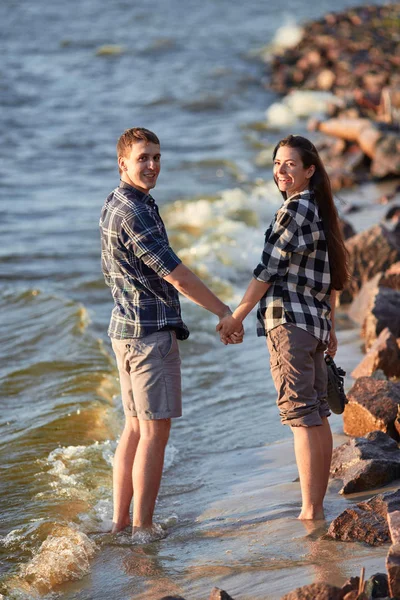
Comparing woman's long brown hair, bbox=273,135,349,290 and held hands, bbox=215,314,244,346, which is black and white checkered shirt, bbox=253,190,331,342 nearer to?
woman's long brown hair, bbox=273,135,349,290

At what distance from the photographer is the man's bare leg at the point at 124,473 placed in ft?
16.3

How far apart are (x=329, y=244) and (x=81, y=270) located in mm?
6821

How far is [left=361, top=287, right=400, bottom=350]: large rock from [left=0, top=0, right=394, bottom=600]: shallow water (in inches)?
10.3

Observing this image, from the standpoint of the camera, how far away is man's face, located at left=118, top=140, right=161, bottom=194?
15.3 feet

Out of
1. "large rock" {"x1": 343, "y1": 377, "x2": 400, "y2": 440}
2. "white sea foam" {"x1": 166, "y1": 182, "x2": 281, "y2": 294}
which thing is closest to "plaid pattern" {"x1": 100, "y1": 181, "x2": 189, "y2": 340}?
"large rock" {"x1": 343, "y1": 377, "x2": 400, "y2": 440}

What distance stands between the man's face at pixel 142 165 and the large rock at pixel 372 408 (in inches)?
77.5

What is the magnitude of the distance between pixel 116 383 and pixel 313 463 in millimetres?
3322

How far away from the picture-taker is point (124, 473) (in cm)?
500

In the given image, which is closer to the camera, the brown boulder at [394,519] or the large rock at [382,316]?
the brown boulder at [394,519]

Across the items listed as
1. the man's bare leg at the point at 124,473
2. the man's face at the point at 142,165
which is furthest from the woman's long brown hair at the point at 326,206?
the man's bare leg at the point at 124,473

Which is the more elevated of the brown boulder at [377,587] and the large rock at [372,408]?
the large rock at [372,408]

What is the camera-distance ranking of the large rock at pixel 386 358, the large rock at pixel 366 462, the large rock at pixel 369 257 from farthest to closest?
the large rock at pixel 369 257, the large rock at pixel 386 358, the large rock at pixel 366 462

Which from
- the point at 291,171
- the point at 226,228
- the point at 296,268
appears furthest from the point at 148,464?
the point at 226,228

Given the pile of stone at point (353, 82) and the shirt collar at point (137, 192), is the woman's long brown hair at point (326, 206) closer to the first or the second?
the shirt collar at point (137, 192)
